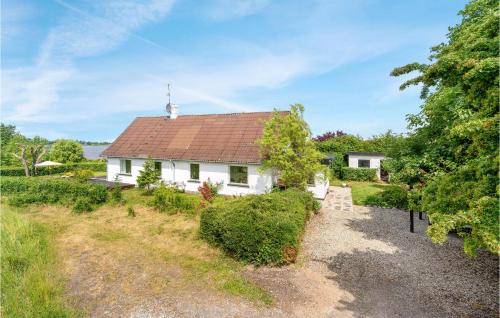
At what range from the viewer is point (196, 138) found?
2166cm

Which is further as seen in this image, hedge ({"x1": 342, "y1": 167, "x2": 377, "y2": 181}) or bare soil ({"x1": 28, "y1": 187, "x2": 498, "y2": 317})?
hedge ({"x1": 342, "y1": 167, "x2": 377, "y2": 181})

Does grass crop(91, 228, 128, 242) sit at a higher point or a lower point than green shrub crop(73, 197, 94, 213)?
lower

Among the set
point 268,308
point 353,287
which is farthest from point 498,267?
point 268,308

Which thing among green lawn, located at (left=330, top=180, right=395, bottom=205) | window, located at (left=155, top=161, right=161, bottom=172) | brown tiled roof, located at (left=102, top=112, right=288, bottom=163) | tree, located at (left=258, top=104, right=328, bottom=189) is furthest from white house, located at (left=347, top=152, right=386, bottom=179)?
window, located at (left=155, top=161, right=161, bottom=172)

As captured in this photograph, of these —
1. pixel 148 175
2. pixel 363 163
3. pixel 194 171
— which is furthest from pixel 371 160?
pixel 148 175

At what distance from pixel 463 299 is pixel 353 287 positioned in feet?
9.32

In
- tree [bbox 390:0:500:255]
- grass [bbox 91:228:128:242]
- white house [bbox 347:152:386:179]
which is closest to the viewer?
tree [bbox 390:0:500:255]

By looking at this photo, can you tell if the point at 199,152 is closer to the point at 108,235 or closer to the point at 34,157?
the point at 108,235

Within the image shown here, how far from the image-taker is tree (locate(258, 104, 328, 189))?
14805mm

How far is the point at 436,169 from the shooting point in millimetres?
9414

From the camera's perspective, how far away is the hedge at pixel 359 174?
27.5 m

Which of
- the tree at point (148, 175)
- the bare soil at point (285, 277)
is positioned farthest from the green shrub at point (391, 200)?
the tree at point (148, 175)

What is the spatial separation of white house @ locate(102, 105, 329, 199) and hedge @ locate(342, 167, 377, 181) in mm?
9761

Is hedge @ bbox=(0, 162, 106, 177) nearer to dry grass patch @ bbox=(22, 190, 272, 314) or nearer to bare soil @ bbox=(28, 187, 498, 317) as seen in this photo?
dry grass patch @ bbox=(22, 190, 272, 314)
